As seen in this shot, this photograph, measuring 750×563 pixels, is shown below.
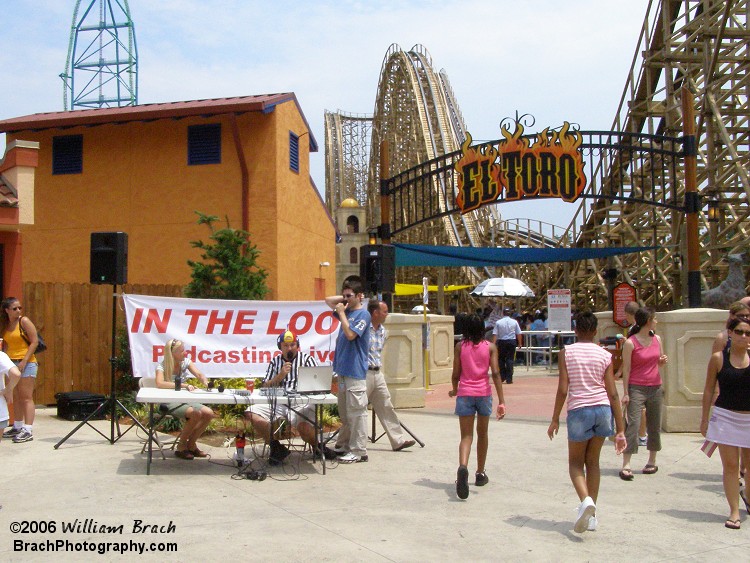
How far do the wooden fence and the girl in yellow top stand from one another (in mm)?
2560

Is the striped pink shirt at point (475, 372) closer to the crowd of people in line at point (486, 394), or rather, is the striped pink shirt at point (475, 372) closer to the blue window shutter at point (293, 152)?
the crowd of people in line at point (486, 394)

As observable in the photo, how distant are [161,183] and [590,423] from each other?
1397cm

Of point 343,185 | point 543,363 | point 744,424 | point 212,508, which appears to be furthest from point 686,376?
point 343,185

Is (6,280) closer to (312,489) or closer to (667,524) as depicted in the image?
(312,489)

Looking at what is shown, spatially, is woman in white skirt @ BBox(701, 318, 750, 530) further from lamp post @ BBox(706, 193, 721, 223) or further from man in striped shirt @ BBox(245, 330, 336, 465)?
lamp post @ BBox(706, 193, 721, 223)

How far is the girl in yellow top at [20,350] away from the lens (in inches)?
384

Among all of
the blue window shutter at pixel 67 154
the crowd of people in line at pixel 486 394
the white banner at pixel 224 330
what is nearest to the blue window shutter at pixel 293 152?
the blue window shutter at pixel 67 154

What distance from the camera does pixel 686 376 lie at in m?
10.5

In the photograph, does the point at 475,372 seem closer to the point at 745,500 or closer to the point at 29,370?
the point at 745,500

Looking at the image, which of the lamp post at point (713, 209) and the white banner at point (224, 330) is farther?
the lamp post at point (713, 209)

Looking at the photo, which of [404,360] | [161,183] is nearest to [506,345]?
[404,360]

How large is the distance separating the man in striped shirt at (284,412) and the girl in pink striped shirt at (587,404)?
2.99m

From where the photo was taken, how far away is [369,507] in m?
6.94

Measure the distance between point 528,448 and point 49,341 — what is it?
24.1ft
